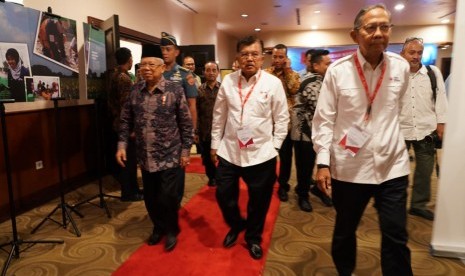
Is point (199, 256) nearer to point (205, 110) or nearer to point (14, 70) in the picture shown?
point (205, 110)

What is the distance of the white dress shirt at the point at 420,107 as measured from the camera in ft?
9.17

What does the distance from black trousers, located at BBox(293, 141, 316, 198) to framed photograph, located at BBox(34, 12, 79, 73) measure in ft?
8.60

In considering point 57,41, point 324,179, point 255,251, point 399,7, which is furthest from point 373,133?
point 399,7

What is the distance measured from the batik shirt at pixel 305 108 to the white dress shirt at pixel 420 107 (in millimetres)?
737

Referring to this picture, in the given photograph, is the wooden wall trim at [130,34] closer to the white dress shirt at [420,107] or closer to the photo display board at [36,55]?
the photo display board at [36,55]

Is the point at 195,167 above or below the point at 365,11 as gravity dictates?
below

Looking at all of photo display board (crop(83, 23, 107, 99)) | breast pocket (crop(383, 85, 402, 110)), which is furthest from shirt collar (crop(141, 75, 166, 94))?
photo display board (crop(83, 23, 107, 99))

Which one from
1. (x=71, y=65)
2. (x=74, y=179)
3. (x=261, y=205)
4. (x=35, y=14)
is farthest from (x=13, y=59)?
(x=261, y=205)

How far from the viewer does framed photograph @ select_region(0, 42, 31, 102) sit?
2.71 metres

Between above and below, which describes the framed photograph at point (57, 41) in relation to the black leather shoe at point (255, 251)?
above

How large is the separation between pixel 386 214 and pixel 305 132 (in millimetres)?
1595

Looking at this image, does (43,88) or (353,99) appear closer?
(353,99)

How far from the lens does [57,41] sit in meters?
3.52

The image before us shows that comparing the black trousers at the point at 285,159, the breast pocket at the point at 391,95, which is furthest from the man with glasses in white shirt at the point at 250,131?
the black trousers at the point at 285,159
